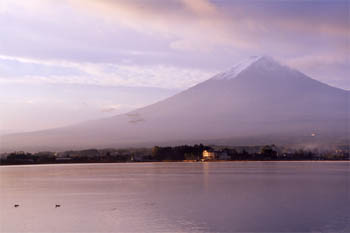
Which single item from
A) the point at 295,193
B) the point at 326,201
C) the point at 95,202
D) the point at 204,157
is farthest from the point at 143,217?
the point at 204,157

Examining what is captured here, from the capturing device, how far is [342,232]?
12.0 metres

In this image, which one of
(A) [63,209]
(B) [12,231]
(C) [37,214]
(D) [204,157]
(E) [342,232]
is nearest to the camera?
(E) [342,232]

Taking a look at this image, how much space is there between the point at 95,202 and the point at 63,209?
215cm

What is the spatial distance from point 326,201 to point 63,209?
33.6 feet

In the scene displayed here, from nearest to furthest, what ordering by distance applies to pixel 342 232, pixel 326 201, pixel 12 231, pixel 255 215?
1. pixel 342 232
2. pixel 12 231
3. pixel 255 215
4. pixel 326 201

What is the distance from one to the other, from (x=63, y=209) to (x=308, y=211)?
28.6ft

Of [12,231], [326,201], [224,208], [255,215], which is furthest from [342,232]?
[12,231]

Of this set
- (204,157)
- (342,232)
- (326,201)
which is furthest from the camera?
(204,157)

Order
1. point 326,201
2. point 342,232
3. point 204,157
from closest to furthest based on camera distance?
1. point 342,232
2. point 326,201
3. point 204,157

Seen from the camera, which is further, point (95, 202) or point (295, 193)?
point (295, 193)

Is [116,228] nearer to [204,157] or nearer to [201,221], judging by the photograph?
[201,221]

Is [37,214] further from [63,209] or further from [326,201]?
[326,201]

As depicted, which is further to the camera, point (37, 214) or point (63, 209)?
point (63, 209)

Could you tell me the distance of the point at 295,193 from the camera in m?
22.0
